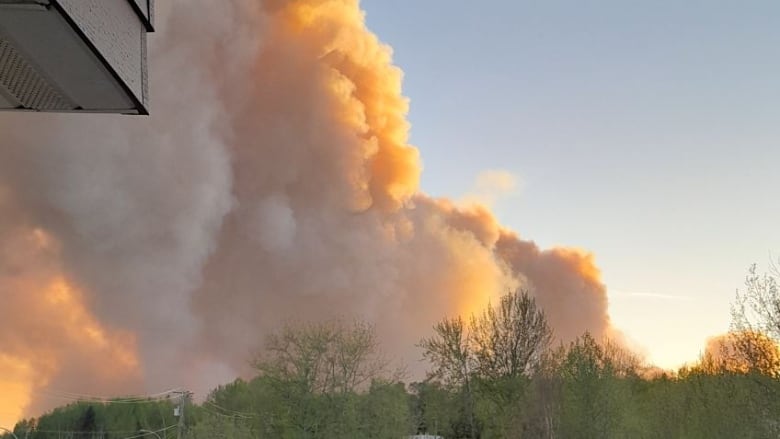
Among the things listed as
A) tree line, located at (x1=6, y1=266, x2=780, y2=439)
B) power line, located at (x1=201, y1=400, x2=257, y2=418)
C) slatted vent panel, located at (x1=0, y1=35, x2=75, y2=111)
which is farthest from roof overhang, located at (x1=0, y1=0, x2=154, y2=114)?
power line, located at (x1=201, y1=400, x2=257, y2=418)

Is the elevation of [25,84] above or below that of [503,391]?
below

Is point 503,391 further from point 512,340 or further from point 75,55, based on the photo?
point 75,55

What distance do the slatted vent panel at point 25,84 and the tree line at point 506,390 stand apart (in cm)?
2087

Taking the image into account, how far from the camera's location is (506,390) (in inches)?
1377

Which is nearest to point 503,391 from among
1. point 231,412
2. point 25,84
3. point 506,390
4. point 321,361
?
point 506,390

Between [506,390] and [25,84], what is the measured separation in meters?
34.5

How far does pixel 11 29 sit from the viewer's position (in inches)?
79.7

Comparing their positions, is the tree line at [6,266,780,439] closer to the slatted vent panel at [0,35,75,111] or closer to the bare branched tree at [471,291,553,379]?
the bare branched tree at [471,291,553,379]

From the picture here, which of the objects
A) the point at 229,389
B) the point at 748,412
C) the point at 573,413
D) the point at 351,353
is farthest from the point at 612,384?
the point at 229,389

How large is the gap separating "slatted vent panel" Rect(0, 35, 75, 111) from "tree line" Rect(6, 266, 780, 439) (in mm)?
20874

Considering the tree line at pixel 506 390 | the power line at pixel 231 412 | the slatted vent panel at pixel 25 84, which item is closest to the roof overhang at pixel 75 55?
the slatted vent panel at pixel 25 84

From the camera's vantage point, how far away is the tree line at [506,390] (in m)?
21.4

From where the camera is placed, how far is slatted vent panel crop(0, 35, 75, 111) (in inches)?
87.3

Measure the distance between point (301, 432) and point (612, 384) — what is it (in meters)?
13.2
